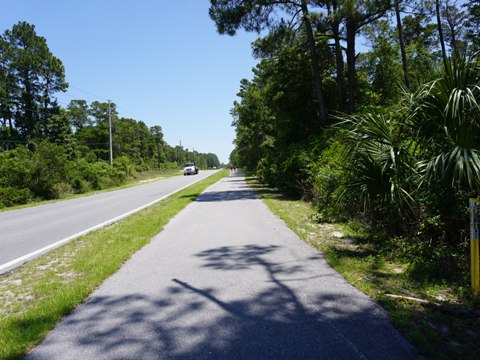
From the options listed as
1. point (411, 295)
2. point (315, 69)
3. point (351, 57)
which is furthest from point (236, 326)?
point (351, 57)

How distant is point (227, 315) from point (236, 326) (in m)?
0.30

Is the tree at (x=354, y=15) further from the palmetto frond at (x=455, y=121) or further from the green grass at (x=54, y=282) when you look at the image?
the green grass at (x=54, y=282)

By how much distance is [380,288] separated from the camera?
179 inches

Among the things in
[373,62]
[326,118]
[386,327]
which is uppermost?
[373,62]

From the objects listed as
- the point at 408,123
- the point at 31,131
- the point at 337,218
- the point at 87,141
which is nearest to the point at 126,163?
the point at 31,131

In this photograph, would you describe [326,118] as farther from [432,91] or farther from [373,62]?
[432,91]

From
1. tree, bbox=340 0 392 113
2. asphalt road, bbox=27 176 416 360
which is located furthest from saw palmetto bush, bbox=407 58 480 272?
tree, bbox=340 0 392 113

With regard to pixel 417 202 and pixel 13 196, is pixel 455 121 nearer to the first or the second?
pixel 417 202

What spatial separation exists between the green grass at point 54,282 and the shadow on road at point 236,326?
292 mm

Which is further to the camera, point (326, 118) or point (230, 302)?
point (326, 118)

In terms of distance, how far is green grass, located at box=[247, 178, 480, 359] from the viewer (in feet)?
10.3

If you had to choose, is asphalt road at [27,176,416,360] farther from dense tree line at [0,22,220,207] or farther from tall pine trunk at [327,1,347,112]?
dense tree line at [0,22,220,207]

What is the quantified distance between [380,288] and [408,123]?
2526mm

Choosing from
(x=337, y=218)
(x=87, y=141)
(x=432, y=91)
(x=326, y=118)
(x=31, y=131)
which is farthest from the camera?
(x=87, y=141)
